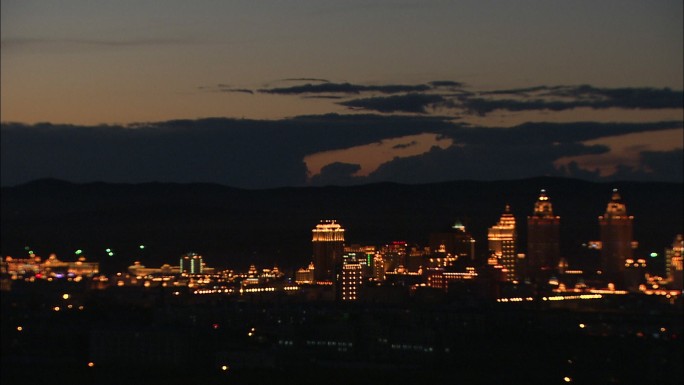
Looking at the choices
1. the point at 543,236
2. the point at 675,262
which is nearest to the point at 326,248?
the point at 543,236

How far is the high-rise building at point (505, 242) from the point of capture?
6512 centimetres

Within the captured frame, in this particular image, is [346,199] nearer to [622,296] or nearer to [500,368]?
[622,296]

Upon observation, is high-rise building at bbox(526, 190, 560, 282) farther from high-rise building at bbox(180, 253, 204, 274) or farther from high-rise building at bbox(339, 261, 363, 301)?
high-rise building at bbox(180, 253, 204, 274)

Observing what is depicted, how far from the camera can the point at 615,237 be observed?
208ft

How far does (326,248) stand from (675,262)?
13261mm

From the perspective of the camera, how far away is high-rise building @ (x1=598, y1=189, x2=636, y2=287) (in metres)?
61.2

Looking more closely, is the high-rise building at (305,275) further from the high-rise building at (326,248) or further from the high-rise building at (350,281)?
the high-rise building at (350,281)

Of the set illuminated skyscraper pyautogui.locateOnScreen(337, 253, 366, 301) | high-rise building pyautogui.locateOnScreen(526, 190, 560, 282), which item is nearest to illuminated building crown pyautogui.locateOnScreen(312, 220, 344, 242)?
illuminated skyscraper pyautogui.locateOnScreen(337, 253, 366, 301)

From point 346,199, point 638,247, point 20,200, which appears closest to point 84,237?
point 20,200

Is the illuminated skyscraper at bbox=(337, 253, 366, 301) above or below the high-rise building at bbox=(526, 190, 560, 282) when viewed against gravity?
below

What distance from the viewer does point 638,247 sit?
61.9 metres

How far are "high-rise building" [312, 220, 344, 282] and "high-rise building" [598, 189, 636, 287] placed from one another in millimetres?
9572

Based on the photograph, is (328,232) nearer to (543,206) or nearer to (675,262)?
(543,206)

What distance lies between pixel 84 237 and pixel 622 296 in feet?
94.0
